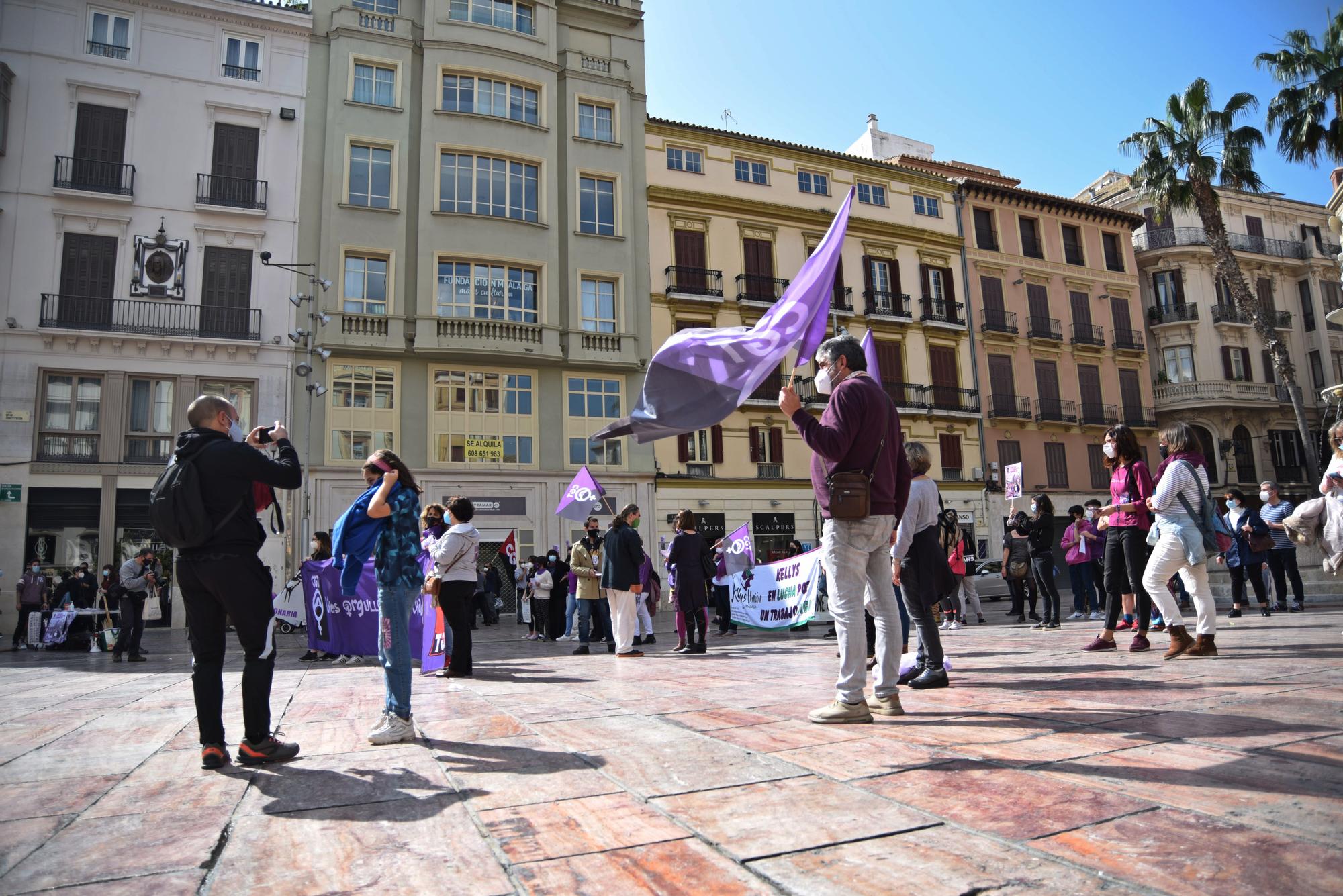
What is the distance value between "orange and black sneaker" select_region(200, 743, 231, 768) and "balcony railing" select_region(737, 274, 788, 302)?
95.2 feet

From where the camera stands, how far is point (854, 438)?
4.27 meters

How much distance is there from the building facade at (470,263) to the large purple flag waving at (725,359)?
66.5ft

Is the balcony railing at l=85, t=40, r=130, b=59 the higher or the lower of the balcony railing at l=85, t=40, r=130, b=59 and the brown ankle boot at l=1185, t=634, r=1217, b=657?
the higher

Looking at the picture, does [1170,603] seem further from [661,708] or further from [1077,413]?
[1077,413]

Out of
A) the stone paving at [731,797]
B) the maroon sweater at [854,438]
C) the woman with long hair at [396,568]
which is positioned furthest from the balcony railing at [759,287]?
the maroon sweater at [854,438]

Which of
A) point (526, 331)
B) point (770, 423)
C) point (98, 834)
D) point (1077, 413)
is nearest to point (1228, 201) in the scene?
point (1077, 413)

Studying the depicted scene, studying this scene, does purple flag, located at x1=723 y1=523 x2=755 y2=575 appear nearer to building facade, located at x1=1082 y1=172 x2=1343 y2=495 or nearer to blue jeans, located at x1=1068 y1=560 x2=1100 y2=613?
blue jeans, located at x1=1068 y1=560 x2=1100 y2=613

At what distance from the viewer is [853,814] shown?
2.48 metres

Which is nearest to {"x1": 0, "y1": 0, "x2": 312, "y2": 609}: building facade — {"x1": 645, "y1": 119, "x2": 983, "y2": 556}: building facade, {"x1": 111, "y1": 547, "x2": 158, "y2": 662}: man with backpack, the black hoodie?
{"x1": 111, "y1": 547, "x2": 158, "y2": 662}: man with backpack

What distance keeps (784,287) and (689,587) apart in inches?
936

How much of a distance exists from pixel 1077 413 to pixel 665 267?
2013 cm

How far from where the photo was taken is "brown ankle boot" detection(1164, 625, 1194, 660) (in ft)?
19.9

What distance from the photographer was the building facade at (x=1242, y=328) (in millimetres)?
39438

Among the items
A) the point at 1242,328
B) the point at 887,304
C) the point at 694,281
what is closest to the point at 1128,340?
the point at 1242,328
